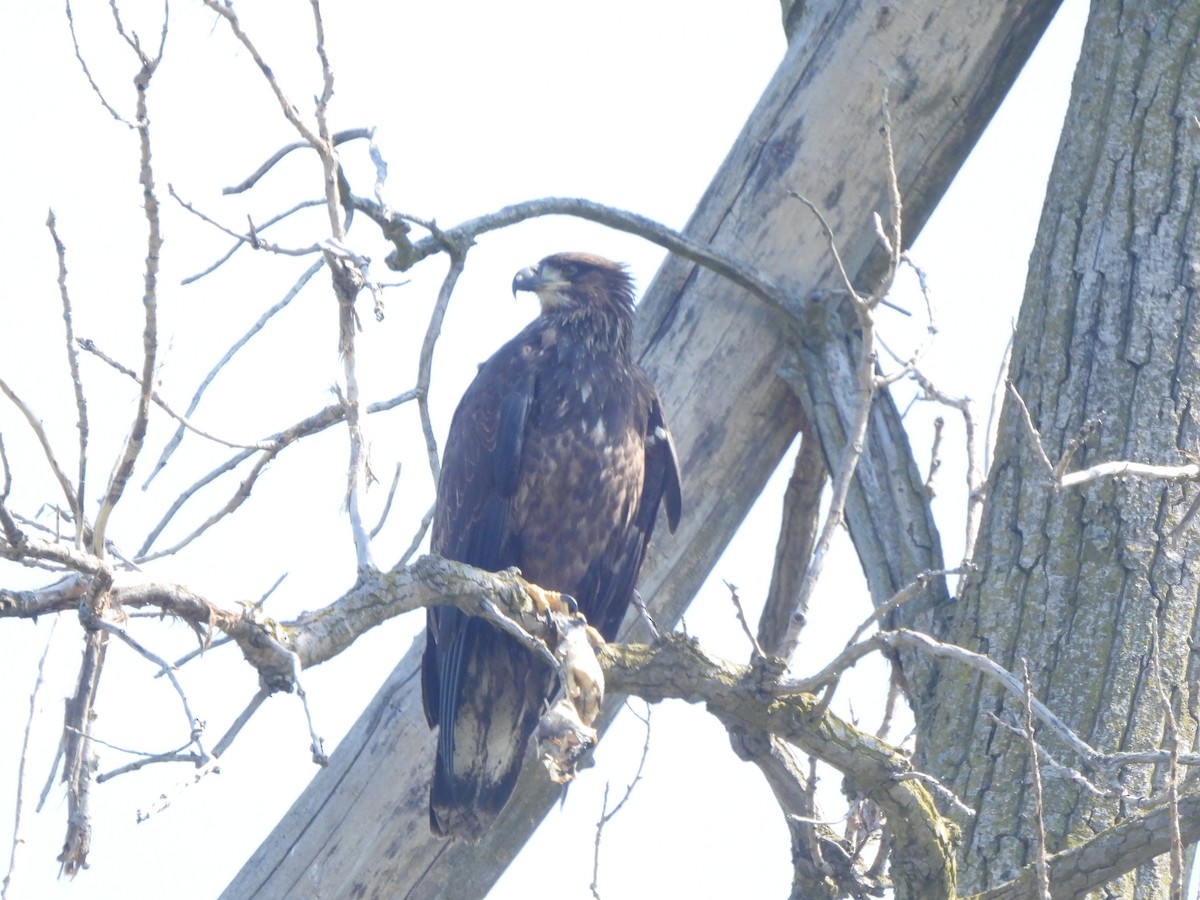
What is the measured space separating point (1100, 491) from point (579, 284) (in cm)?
217

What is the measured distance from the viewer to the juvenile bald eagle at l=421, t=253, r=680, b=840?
14.4 feet

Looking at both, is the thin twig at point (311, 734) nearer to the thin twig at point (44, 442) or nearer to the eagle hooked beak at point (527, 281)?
the thin twig at point (44, 442)

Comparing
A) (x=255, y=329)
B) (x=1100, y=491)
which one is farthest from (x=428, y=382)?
(x=1100, y=491)

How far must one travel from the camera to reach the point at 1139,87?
415cm

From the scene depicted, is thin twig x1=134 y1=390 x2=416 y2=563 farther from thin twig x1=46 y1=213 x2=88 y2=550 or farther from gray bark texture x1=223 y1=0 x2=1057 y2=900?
gray bark texture x1=223 y1=0 x2=1057 y2=900

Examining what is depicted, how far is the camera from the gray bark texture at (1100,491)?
367 centimetres

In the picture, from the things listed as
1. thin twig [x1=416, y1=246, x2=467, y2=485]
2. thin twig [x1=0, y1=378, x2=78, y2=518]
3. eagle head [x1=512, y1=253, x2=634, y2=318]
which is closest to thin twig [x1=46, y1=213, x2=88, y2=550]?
thin twig [x1=0, y1=378, x2=78, y2=518]

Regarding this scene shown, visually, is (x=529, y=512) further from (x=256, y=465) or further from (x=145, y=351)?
(x=145, y=351)

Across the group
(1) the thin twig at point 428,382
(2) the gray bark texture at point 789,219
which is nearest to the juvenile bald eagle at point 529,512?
(2) the gray bark texture at point 789,219

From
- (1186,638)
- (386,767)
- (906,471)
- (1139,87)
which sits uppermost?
(1139,87)

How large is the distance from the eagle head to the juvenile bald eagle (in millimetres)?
441

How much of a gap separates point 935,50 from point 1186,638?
7.15 feet

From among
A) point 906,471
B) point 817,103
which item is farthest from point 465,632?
point 817,103

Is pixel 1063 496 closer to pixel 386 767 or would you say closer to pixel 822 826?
pixel 822 826
